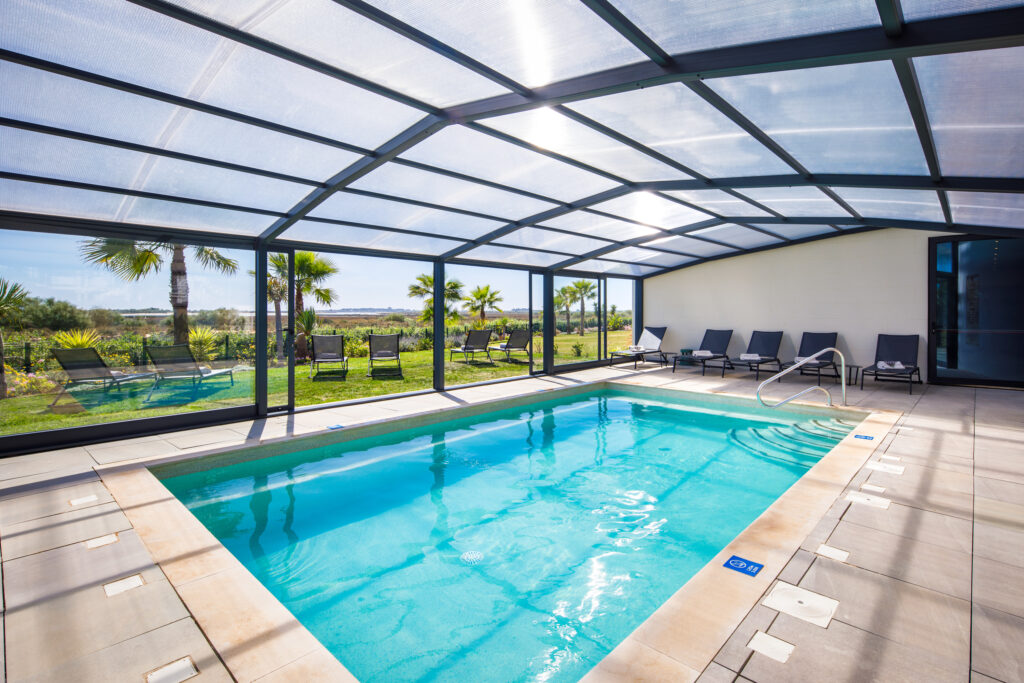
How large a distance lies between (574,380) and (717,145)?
5881 millimetres

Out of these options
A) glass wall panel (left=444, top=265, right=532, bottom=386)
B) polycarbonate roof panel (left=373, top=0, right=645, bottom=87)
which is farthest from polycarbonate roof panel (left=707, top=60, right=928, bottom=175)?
glass wall panel (left=444, top=265, right=532, bottom=386)

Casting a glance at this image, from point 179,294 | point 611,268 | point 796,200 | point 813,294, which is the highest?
point 796,200

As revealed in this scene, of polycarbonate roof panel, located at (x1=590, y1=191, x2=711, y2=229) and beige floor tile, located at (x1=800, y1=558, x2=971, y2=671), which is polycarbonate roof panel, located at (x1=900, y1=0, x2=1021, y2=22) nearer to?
beige floor tile, located at (x1=800, y1=558, x2=971, y2=671)

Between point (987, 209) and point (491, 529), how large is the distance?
6.79m

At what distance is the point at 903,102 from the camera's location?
Result: 3.39m

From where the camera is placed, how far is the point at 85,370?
5.29 meters

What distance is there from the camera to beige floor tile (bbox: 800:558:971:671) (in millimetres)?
2049

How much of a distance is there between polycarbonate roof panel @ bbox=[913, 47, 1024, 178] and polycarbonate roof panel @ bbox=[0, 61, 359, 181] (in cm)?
465

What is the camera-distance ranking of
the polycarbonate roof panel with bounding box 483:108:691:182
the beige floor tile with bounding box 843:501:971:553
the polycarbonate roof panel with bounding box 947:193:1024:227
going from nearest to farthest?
the beige floor tile with bounding box 843:501:971:553 → the polycarbonate roof panel with bounding box 483:108:691:182 → the polycarbonate roof panel with bounding box 947:193:1024:227

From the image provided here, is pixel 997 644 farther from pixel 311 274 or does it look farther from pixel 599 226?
pixel 311 274

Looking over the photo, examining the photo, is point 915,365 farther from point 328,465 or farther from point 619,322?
point 619,322

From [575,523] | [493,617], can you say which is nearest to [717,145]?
[575,523]

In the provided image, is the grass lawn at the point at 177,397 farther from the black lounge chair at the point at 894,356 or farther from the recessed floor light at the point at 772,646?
the black lounge chair at the point at 894,356

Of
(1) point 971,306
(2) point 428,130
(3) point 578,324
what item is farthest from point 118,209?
(3) point 578,324
